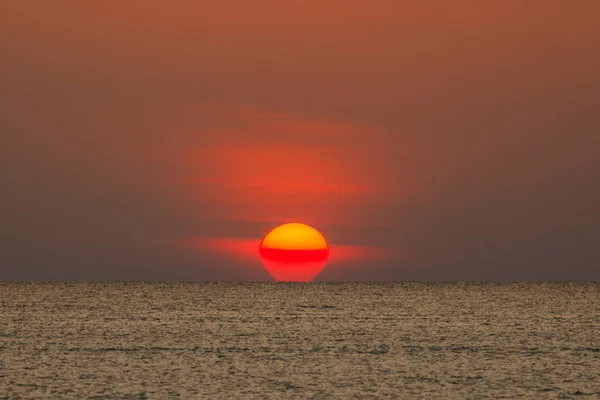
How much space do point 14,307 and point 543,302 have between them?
60.6ft

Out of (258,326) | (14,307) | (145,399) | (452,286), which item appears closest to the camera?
(145,399)

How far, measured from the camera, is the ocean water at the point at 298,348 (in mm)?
14320

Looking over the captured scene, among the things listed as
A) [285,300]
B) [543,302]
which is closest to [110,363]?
[285,300]

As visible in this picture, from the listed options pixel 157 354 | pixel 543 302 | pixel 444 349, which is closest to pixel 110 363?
pixel 157 354

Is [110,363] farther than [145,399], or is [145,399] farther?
[110,363]

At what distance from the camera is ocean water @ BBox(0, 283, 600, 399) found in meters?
14.3

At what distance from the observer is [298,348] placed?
19.1m

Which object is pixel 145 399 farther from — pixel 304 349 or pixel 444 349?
pixel 444 349

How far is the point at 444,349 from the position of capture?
19.0m

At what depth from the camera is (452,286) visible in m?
47.8

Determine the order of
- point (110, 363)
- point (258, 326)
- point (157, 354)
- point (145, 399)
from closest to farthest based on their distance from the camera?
point (145, 399), point (110, 363), point (157, 354), point (258, 326)

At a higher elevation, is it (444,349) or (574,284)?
(574,284)

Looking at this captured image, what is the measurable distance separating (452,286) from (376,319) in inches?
876

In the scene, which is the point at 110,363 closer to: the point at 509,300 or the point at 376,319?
the point at 376,319
